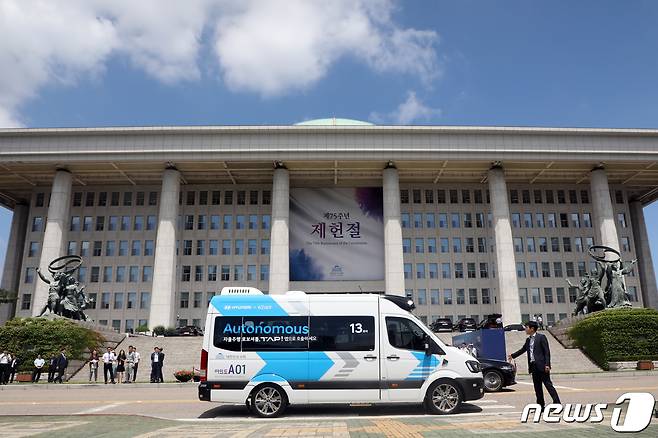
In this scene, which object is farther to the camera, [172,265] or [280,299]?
[172,265]

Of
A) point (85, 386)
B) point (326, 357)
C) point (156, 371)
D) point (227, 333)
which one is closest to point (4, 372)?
point (85, 386)

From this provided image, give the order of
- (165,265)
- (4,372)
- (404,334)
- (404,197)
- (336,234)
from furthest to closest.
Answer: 1. (404,197)
2. (336,234)
3. (165,265)
4. (4,372)
5. (404,334)

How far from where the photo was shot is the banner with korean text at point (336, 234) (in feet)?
191

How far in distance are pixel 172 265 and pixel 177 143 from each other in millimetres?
12731

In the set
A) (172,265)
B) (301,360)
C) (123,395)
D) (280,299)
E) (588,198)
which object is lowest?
(123,395)

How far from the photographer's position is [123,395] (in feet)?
65.3

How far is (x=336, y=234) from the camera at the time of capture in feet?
194

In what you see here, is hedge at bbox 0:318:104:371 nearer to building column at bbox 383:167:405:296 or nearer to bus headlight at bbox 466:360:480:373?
bus headlight at bbox 466:360:480:373

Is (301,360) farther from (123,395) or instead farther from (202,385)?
(123,395)

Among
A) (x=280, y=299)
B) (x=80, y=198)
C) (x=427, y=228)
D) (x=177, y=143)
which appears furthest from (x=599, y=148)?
(x=80, y=198)

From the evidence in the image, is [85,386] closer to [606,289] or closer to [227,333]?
[227,333]

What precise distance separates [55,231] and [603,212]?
185 ft

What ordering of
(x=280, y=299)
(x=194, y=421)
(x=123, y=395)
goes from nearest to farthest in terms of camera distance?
1. (x=194, y=421)
2. (x=280, y=299)
3. (x=123, y=395)

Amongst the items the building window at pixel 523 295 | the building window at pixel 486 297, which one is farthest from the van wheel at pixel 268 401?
the building window at pixel 523 295
